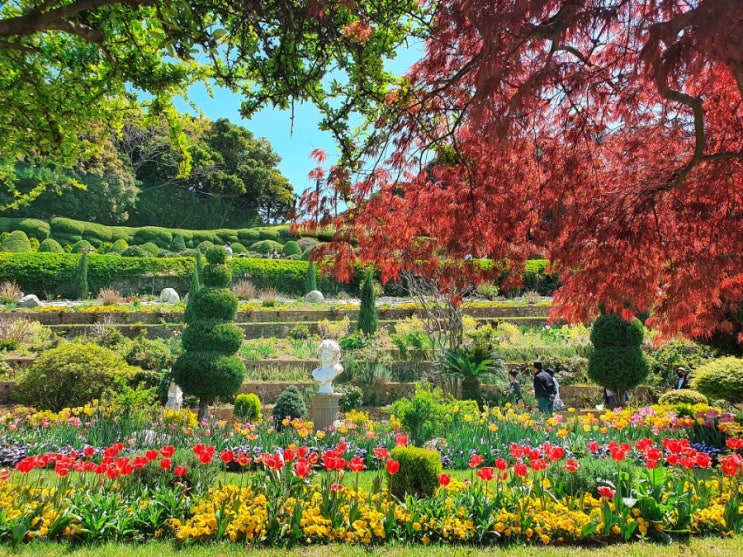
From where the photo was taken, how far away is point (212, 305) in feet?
29.9

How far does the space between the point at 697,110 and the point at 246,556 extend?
3806mm

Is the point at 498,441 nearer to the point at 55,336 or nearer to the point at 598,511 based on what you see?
the point at 598,511

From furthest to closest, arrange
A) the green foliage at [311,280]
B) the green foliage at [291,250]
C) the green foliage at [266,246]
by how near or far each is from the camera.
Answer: the green foliage at [266,246] → the green foliage at [291,250] → the green foliage at [311,280]

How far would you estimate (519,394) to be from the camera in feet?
31.7

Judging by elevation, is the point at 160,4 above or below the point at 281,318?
above

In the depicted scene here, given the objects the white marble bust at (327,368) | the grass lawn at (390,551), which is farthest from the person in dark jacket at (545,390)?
the grass lawn at (390,551)

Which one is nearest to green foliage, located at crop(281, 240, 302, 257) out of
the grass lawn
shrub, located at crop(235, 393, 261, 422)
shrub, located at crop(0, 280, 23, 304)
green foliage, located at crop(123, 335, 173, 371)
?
shrub, located at crop(0, 280, 23, 304)

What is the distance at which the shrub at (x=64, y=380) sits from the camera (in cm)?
792

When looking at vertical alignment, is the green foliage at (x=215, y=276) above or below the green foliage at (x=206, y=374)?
above

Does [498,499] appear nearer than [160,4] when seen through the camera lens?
No

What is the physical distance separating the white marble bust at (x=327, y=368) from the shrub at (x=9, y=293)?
645 inches

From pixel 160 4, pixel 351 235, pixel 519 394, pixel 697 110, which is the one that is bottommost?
pixel 519 394

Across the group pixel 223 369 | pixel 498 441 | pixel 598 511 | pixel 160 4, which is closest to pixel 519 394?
pixel 498 441

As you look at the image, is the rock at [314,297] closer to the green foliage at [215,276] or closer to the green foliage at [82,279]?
the green foliage at [82,279]
